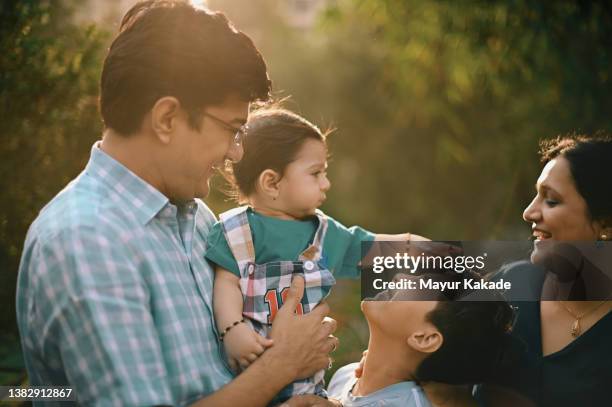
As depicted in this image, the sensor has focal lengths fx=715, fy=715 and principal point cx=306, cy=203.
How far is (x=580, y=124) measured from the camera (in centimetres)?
463

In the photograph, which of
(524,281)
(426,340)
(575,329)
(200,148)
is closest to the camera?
(200,148)

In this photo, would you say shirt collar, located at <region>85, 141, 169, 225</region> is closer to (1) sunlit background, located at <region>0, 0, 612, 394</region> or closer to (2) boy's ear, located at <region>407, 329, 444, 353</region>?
(1) sunlit background, located at <region>0, 0, 612, 394</region>

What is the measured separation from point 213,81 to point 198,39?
11cm

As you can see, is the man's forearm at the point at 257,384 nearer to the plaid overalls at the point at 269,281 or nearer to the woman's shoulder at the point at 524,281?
the plaid overalls at the point at 269,281

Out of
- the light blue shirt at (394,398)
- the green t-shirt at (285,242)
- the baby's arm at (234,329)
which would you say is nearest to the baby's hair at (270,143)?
the green t-shirt at (285,242)

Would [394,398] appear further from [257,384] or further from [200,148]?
[200,148]

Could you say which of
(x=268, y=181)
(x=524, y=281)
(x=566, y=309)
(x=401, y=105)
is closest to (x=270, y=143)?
(x=268, y=181)

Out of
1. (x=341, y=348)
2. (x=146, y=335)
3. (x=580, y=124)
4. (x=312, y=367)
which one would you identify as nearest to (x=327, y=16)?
(x=580, y=124)

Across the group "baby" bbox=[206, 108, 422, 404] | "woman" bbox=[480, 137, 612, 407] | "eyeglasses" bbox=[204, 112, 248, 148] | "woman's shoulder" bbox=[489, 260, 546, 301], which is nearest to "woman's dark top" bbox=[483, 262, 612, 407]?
"woman" bbox=[480, 137, 612, 407]

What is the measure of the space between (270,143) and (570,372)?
1.13 m

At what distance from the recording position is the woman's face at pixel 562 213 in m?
2.25

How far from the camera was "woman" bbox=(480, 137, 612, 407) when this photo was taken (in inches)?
83.5

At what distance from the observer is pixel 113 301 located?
1.52 m

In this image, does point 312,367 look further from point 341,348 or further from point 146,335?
point 341,348
